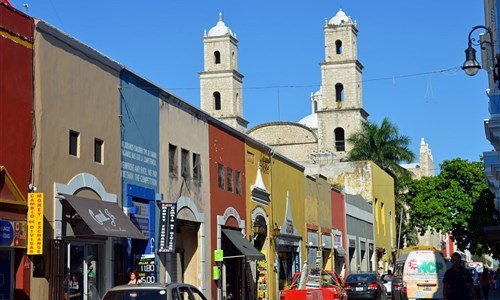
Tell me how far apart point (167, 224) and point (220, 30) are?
91.3 meters

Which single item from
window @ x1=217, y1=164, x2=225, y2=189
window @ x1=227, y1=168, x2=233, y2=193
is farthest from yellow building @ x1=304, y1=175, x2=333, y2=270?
window @ x1=217, y1=164, x2=225, y2=189

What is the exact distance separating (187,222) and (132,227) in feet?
19.5

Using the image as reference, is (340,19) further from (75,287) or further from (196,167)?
(75,287)

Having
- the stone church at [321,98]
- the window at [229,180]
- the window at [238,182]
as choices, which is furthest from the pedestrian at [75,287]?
the stone church at [321,98]

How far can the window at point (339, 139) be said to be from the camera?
106125 millimetres

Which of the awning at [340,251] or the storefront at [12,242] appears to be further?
the awning at [340,251]

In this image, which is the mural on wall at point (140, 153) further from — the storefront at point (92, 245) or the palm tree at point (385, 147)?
the palm tree at point (385, 147)

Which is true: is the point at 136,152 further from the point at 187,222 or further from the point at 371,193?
the point at 371,193

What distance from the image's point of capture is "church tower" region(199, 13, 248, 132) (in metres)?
114

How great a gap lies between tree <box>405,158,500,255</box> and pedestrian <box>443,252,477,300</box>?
51884 mm

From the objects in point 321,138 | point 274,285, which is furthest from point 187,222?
point 321,138

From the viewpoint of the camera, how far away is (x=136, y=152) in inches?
961

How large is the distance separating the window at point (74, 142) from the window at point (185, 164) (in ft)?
23.6

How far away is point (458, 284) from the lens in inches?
709
